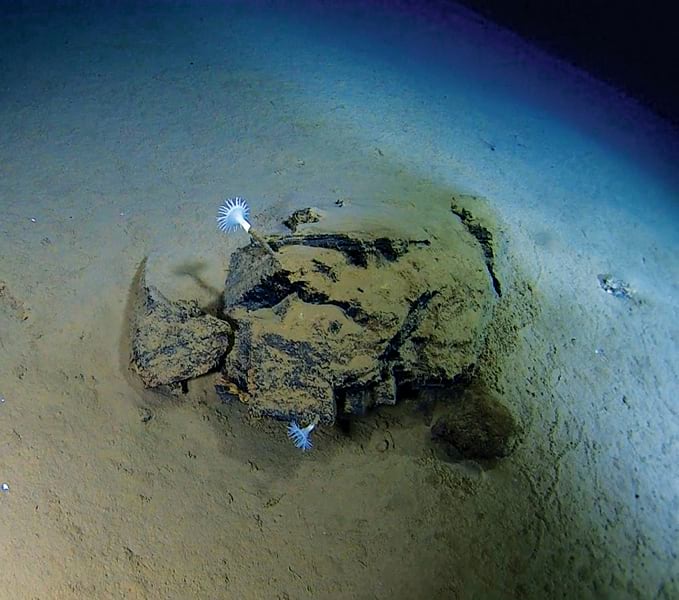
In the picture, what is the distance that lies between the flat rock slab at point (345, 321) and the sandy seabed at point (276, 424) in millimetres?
298

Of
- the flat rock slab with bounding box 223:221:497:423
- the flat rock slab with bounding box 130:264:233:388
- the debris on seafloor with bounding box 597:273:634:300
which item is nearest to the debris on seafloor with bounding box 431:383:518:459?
the flat rock slab with bounding box 223:221:497:423

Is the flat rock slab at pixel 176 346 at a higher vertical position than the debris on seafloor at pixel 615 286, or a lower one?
lower

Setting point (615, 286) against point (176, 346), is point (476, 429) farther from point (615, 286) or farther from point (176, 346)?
point (615, 286)

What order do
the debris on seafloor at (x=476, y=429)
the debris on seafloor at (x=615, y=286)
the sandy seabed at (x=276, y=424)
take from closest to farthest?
the sandy seabed at (x=276, y=424), the debris on seafloor at (x=476, y=429), the debris on seafloor at (x=615, y=286)

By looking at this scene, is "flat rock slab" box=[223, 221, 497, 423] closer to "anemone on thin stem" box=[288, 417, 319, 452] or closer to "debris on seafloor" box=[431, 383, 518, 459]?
"anemone on thin stem" box=[288, 417, 319, 452]

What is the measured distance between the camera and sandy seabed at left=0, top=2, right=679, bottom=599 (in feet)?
6.82

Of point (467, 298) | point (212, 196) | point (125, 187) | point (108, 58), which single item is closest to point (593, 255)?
point (467, 298)

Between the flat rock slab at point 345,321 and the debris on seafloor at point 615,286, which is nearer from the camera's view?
the flat rock slab at point 345,321

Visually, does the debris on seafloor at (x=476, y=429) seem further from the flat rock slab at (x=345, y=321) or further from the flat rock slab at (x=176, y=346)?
the flat rock slab at (x=176, y=346)

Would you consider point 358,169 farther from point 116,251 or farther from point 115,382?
point 115,382

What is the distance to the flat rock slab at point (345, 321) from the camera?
83.9 inches

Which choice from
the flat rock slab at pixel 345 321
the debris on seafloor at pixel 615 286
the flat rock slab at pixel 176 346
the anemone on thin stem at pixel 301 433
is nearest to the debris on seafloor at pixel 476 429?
the flat rock slab at pixel 345 321

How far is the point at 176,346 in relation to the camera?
2.40 metres

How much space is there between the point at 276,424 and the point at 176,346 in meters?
0.62
